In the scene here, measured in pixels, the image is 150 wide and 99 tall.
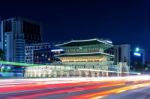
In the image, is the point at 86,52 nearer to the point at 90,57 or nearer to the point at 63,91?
the point at 90,57

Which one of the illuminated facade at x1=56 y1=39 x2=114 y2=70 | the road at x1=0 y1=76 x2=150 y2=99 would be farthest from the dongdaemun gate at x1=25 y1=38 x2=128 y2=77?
the road at x1=0 y1=76 x2=150 y2=99

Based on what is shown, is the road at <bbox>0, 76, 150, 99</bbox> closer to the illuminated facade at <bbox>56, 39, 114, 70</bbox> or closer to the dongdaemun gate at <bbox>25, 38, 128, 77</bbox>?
the dongdaemun gate at <bbox>25, 38, 128, 77</bbox>

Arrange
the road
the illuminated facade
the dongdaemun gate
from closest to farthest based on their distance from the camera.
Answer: the road → the dongdaemun gate → the illuminated facade

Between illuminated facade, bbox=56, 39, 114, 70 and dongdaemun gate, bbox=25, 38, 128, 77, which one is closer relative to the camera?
dongdaemun gate, bbox=25, 38, 128, 77

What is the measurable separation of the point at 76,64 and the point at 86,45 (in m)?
10.3

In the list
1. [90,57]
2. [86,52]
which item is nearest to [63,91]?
[90,57]

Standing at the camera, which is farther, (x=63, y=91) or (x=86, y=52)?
(x=86, y=52)

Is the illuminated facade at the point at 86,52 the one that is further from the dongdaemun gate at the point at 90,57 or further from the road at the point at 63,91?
the road at the point at 63,91

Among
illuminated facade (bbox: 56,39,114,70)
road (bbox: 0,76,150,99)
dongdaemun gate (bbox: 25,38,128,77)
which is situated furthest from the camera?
illuminated facade (bbox: 56,39,114,70)

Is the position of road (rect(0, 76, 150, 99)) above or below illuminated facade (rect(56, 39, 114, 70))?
below

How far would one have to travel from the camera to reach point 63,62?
592 feet

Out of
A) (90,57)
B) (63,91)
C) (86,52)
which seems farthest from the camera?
(86,52)

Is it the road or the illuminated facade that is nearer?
the road

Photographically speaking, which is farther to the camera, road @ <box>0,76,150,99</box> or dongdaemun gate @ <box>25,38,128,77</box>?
dongdaemun gate @ <box>25,38,128,77</box>
